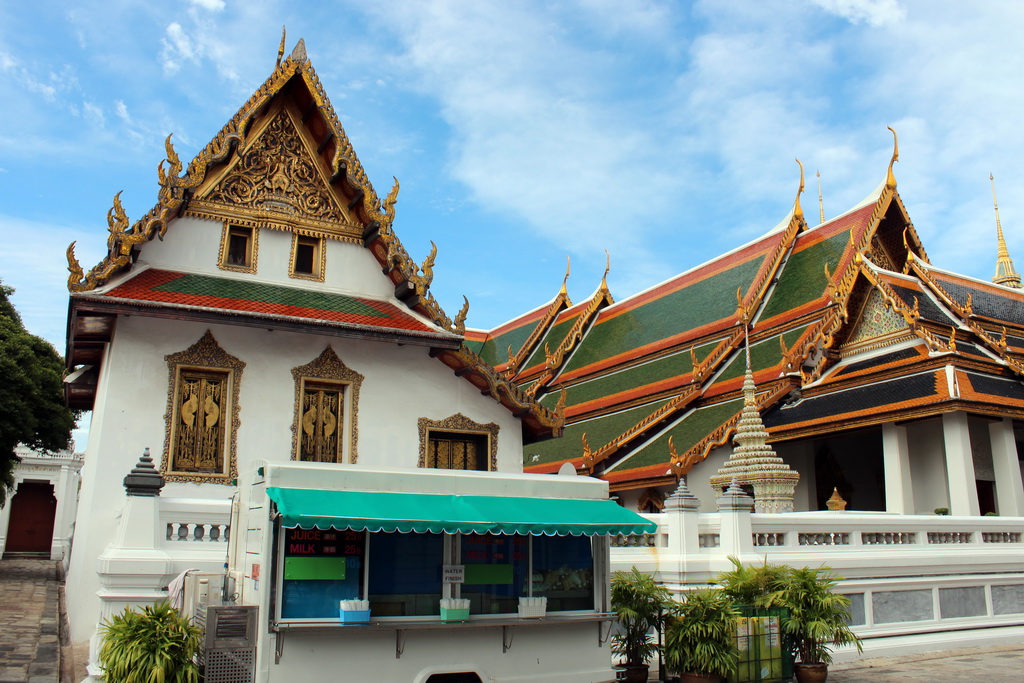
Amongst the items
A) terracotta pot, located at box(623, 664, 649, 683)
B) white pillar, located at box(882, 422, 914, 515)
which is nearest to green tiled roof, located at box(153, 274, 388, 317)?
terracotta pot, located at box(623, 664, 649, 683)

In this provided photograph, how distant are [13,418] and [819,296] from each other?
1743cm

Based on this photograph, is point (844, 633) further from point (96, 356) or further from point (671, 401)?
point (671, 401)

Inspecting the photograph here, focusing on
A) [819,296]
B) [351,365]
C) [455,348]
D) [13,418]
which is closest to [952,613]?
[455,348]

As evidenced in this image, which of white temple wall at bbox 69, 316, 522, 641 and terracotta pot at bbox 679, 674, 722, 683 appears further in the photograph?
white temple wall at bbox 69, 316, 522, 641

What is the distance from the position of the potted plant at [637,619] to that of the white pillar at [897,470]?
30.1ft

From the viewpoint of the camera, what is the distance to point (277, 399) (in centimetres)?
1090

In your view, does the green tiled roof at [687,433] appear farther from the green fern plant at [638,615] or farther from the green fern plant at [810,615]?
the green fern plant at [638,615]

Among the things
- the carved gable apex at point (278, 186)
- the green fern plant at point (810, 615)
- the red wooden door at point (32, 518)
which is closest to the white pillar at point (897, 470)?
the green fern plant at point (810, 615)

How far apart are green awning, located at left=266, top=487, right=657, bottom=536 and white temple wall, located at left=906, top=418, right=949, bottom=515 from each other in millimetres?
10799

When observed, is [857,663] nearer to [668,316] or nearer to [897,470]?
[897,470]

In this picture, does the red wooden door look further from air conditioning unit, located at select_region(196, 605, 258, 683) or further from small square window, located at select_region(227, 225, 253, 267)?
air conditioning unit, located at select_region(196, 605, 258, 683)

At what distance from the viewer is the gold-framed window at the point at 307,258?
11898 millimetres

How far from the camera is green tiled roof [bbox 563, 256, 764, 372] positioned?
21766mm

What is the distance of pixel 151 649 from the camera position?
6.09 m
